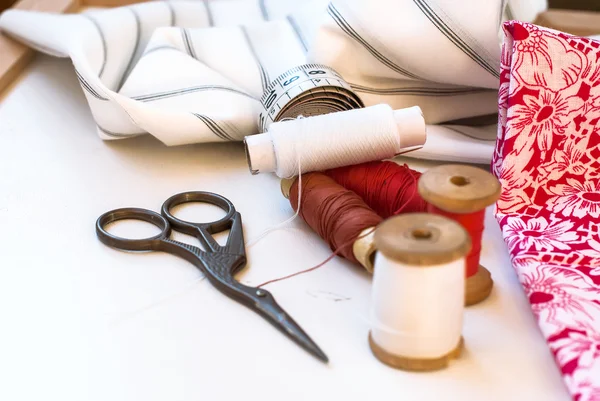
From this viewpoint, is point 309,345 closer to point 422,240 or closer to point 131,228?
point 422,240

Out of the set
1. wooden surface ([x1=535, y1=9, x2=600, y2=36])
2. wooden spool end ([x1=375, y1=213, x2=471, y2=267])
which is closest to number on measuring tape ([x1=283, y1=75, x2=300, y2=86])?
wooden spool end ([x1=375, y1=213, x2=471, y2=267])

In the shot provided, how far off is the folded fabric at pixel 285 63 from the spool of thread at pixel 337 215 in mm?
165

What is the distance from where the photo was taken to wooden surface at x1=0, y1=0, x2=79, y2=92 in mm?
1026

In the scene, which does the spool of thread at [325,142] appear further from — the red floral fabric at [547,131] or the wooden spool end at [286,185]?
the red floral fabric at [547,131]

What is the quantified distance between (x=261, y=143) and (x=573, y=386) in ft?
1.21

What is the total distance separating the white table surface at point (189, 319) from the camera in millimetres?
504

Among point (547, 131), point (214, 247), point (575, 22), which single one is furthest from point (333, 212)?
point (575, 22)

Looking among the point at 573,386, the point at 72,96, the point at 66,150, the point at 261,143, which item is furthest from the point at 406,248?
the point at 72,96

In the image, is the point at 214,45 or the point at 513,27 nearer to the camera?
the point at 513,27

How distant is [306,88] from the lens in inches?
30.0

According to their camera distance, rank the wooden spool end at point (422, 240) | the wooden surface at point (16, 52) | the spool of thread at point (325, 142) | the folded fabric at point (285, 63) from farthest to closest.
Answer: the wooden surface at point (16, 52)
the folded fabric at point (285, 63)
the spool of thread at point (325, 142)
the wooden spool end at point (422, 240)

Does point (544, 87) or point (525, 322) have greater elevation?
point (544, 87)

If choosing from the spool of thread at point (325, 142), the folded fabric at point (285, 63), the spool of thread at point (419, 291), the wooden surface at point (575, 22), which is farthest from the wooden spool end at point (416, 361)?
the wooden surface at point (575, 22)

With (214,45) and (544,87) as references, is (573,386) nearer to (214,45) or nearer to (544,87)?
(544,87)
